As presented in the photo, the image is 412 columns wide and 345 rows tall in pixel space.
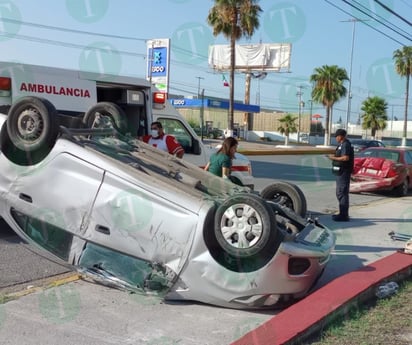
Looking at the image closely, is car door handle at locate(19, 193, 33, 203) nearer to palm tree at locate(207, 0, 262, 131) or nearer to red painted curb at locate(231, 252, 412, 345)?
red painted curb at locate(231, 252, 412, 345)

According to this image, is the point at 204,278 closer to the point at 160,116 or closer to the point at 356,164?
the point at 160,116

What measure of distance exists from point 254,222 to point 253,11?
34.4 m

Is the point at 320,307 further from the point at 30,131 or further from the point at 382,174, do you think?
the point at 382,174

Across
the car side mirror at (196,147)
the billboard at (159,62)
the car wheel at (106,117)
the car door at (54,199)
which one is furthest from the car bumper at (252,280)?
the billboard at (159,62)

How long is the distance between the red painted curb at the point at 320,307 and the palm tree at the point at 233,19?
31.8 metres

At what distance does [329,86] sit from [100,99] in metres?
52.1

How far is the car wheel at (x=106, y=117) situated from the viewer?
6.96m

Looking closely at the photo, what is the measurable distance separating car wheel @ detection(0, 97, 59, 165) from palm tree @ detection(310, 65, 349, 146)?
55.7 m

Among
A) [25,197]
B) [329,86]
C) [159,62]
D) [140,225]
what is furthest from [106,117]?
[329,86]

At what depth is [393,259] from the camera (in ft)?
22.1

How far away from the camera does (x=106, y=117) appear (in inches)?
278

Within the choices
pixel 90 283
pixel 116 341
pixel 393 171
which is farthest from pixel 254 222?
pixel 393 171

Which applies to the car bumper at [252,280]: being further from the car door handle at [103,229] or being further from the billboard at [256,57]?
the billboard at [256,57]

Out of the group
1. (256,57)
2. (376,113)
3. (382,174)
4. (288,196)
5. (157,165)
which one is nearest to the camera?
(157,165)
